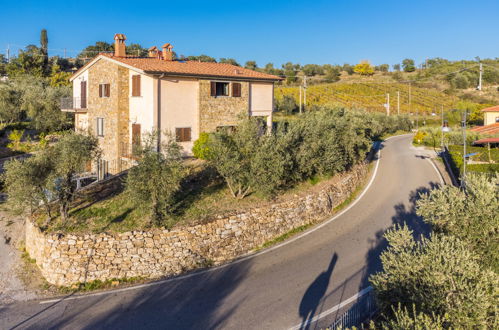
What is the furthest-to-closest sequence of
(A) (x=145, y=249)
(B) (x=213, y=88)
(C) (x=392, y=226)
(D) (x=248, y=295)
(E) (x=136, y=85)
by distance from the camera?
1. (B) (x=213, y=88)
2. (E) (x=136, y=85)
3. (C) (x=392, y=226)
4. (A) (x=145, y=249)
5. (D) (x=248, y=295)

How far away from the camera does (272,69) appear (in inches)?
4439

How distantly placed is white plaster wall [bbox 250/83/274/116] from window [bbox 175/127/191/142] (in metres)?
6.32

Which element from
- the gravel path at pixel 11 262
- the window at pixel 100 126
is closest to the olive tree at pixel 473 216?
the gravel path at pixel 11 262

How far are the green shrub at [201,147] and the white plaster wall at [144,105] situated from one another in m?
3.02

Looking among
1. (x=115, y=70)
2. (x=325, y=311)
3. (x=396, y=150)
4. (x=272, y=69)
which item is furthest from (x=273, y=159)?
(x=272, y=69)

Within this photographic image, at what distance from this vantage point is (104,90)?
26266 mm

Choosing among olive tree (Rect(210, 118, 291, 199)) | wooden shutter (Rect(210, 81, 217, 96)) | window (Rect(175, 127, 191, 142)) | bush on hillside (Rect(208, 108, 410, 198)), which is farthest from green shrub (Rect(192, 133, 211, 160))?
olive tree (Rect(210, 118, 291, 199))

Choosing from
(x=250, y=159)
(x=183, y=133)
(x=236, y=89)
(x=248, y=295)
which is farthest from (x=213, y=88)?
(x=248, y=295)

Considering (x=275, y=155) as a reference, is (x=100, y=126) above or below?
above

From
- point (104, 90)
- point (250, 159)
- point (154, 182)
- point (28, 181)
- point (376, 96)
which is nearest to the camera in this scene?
point (154, 182)

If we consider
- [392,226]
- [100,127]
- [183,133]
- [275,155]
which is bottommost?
[392,226]

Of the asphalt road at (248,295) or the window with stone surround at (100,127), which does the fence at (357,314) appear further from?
the window with stone surround at (100,127)

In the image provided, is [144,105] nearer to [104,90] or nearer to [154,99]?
[154,99]

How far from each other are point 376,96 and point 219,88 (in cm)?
6714
